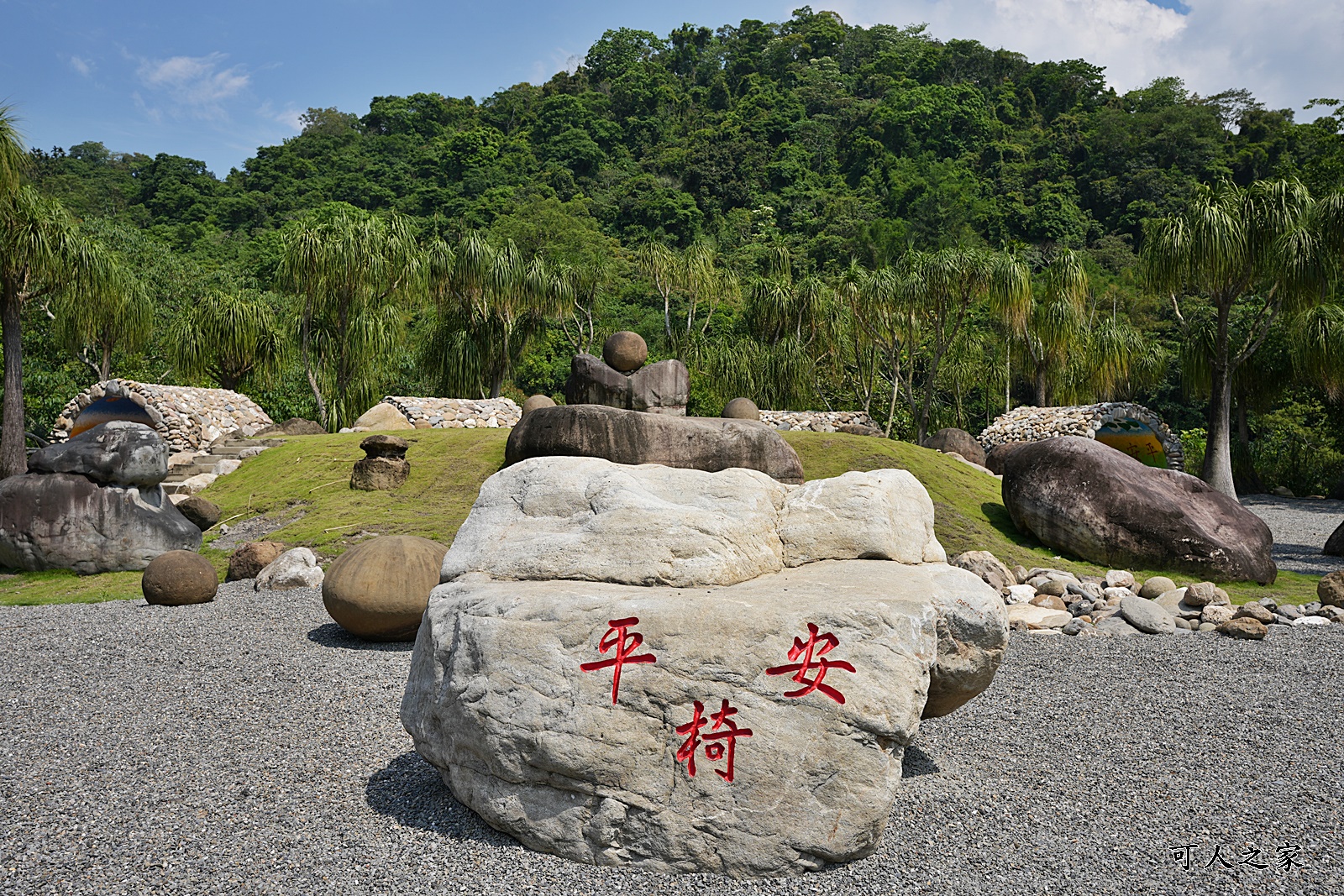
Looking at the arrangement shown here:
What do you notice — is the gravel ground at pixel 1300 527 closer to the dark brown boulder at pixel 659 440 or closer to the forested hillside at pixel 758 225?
the forested hillside at pixel 758 225

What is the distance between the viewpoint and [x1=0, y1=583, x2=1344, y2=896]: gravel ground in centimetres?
354

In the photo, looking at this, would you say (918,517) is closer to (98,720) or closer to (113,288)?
(98,720)

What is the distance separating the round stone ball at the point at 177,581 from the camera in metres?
8.85

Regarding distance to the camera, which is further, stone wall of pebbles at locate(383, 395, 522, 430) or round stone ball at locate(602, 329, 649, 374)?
stone wall of pebbles at locate(383, 395, 522, 430)

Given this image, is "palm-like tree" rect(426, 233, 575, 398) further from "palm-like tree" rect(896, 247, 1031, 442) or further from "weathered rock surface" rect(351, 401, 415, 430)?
"palm-like tree" rect(896, 247, 1031, 442)

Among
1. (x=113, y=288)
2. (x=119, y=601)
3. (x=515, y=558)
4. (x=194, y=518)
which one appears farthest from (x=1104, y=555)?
(x=113, y=288)

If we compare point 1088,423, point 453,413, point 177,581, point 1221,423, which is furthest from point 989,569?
point 1088,423

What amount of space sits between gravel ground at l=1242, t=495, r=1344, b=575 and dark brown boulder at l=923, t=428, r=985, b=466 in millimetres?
5773

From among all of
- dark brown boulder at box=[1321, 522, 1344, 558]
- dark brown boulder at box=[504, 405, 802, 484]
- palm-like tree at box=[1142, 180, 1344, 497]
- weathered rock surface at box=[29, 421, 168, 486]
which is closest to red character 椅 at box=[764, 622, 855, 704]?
dark brown boulder at box=[504, 405, 802, 484]

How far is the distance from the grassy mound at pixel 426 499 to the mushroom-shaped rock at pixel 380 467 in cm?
17

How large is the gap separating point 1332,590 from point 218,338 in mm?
25718

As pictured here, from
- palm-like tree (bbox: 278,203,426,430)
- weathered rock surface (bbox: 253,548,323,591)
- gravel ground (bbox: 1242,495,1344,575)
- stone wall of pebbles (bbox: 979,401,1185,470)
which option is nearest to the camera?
weathered rock surface (bbox: 253,548,323,591)

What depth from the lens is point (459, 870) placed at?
3.56 m

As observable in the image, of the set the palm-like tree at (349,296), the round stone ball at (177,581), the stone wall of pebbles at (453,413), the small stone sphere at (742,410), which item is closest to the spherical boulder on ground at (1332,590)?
the small stone sphere at (742,410)
